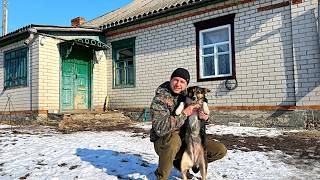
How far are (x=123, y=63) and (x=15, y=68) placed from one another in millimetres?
4061

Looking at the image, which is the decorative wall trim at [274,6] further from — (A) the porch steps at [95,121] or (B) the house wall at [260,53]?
(A) the porch steps at [95,121]

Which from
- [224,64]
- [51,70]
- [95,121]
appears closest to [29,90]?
[51,70]

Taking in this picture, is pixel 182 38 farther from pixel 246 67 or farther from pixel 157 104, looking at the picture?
pixel 157 104

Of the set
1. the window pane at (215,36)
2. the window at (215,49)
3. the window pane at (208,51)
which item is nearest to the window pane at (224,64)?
the window at (215,49)

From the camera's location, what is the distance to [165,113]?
295 centimetres

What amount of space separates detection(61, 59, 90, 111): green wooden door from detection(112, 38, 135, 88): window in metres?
1.12

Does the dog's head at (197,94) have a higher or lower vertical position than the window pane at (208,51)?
lower

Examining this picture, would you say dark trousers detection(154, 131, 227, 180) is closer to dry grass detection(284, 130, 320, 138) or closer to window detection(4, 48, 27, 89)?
dry grass detection(284, 130, 320, 138)

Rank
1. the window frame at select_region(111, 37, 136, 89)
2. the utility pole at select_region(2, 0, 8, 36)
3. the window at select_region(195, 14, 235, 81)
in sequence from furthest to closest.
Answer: the utility pole at select_region(2, 0, 8, 36), the window frame at select_region(111, 37, 136, 89), the window at select_region(195, 14, 235, 81)

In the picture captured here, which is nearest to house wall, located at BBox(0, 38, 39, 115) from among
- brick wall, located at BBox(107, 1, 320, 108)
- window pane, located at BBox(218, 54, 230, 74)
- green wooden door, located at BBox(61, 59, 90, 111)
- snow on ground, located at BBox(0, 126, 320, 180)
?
green wooden door, located at BBox(61, 59, 90, 111)

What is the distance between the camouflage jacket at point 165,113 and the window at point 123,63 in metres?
8.13

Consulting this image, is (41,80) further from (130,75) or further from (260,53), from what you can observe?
(260,53)

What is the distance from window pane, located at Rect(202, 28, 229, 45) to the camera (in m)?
9.00

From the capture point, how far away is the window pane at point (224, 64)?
352 inches
